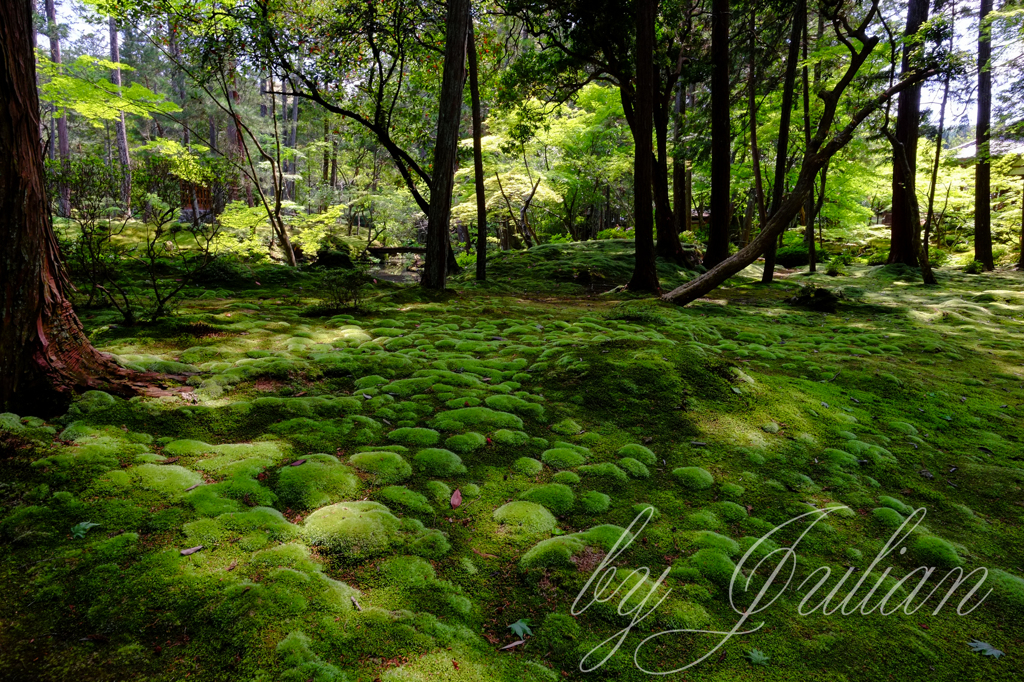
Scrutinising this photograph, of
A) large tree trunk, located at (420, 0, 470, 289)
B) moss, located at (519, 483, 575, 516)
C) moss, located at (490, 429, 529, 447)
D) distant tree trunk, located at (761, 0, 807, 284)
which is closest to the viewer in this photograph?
moss, located at (519, 483, 575, 516)

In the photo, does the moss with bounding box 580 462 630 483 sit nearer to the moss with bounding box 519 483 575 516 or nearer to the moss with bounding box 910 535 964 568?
the moss with bounding box 519 483 575 516

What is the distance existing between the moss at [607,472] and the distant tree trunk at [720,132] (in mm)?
11003

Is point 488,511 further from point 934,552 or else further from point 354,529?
point 934,552

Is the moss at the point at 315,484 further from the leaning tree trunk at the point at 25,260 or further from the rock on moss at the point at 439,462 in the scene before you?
the leaning tree trunk at the point at 25,260

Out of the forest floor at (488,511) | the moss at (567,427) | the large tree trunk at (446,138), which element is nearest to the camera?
the forest floor at (488,511)

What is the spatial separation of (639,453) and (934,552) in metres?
1.82

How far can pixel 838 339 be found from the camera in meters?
7.47

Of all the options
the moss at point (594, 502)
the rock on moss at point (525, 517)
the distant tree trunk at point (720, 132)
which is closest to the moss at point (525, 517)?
the rock on moss at point (525, 517)

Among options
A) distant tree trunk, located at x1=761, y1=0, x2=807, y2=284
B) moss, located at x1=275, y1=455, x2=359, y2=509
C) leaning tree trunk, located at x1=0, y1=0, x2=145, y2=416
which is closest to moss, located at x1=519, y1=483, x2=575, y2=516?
moss, located at x1=275, y1=455, x2=359, y2=509

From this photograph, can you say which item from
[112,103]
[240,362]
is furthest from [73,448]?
[112,103]

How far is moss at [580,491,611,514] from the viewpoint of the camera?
3.06 metres

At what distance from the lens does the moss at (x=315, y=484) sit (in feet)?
9.21

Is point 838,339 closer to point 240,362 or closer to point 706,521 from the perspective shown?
point 706,521

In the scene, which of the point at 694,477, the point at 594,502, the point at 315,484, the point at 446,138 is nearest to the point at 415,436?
the point at 315,484
